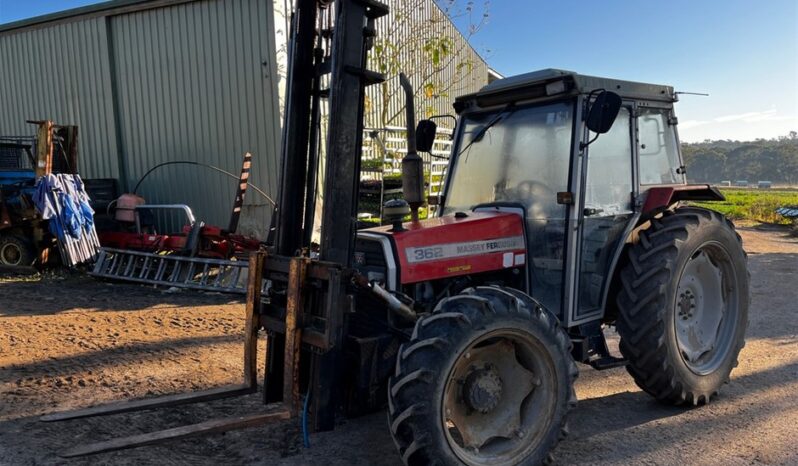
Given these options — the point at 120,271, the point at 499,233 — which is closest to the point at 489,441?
the point at 499,233

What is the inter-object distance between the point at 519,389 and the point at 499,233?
1.09m

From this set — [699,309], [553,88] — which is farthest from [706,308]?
[553,88]

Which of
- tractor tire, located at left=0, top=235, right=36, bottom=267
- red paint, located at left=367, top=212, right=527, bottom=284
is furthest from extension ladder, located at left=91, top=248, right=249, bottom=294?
red paint, located at left=367, top=212, right=527, bottom=284

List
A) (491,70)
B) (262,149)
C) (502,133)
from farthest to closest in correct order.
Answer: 1. (491,70)
2. (262,149)
3. (502,133)

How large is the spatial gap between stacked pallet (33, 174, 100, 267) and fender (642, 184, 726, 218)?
8.55m

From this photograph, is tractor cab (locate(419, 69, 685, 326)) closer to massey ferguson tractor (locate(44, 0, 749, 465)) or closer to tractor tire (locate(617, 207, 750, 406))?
massey ferguson tractor (locate(44, 0, 749, 465))

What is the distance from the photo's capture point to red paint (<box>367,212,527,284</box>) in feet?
12.3

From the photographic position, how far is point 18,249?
33.2ft

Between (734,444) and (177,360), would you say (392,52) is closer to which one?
(177,360)

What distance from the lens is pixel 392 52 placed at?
13.5m

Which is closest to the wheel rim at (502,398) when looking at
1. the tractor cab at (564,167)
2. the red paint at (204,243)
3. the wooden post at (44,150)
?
the tractor cab at (564,167)

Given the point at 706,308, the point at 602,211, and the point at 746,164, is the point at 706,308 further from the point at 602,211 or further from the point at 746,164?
the point at 746,164

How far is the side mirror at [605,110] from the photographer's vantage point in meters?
3.77

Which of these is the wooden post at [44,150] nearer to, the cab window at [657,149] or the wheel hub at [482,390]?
the wheel hub at [482,390]
